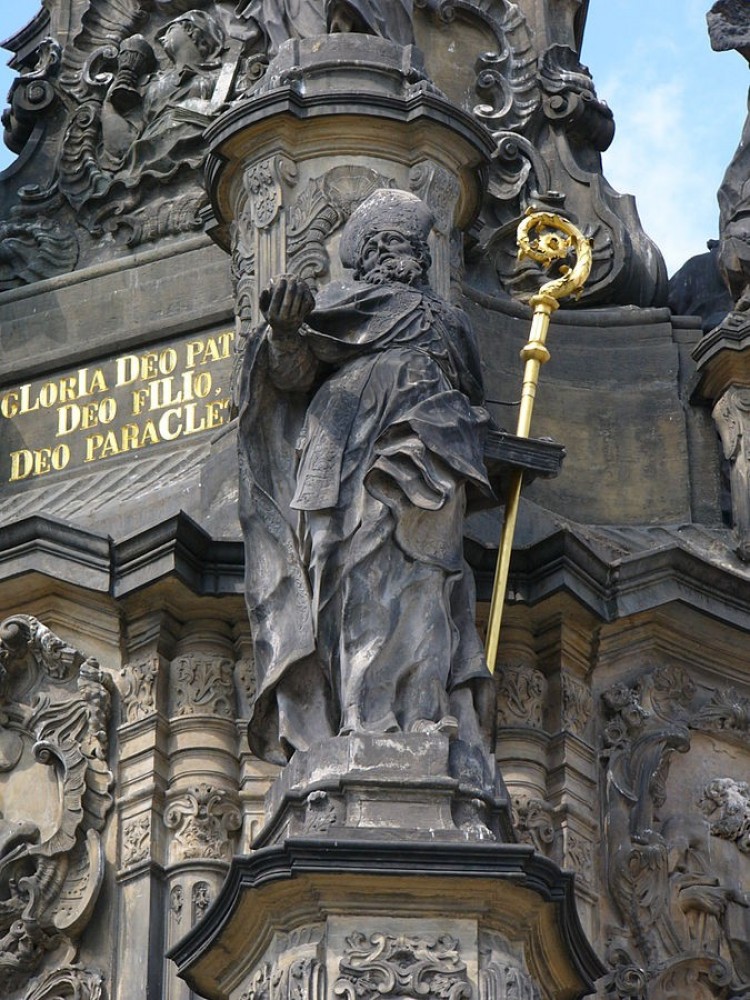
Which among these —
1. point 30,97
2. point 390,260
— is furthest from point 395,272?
point 30,97

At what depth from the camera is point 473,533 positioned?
55.6ft

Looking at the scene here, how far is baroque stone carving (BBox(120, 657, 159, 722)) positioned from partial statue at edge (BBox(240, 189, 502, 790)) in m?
1.13

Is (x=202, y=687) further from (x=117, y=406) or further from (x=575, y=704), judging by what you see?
(x=117, y=406)

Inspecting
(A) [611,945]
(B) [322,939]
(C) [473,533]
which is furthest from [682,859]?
(B) [322,939]

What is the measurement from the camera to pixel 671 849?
17.0 m

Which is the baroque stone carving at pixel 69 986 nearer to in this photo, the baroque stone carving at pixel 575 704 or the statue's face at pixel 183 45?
the baroque stone carving at pixel 575 704

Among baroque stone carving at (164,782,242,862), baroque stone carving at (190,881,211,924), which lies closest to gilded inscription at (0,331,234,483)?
baroque stone carving at (164,782,242,862)

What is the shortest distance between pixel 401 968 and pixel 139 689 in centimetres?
282

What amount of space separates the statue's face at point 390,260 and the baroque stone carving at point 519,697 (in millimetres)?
1955

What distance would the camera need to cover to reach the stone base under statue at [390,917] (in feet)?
47.5

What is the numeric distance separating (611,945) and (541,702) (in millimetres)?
1155

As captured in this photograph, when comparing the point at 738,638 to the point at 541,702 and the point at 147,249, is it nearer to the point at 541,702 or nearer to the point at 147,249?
the point at 541,702

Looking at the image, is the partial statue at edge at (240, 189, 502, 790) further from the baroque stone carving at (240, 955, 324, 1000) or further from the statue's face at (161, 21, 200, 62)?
the statue's face at (161, 21, 200, 62)

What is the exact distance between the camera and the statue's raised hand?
15.5m
